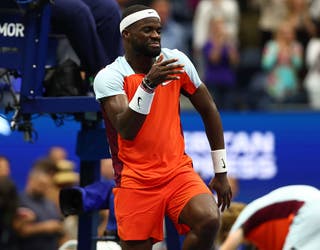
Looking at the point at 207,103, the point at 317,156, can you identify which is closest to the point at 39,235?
the point at 317,156

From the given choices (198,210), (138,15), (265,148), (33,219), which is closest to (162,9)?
(265,148)

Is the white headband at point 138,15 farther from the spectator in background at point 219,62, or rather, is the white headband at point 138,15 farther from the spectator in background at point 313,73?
the spectator in background at point 219,62

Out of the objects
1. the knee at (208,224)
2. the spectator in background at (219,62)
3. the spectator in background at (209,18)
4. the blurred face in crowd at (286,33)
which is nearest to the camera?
the knee at (208,224)

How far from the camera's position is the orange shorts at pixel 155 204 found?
8.07m

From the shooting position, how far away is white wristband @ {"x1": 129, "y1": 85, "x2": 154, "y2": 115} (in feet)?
25.0

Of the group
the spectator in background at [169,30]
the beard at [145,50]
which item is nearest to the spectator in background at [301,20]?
the spectator in background at [169,30]

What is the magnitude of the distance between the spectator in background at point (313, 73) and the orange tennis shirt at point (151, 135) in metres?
7.83

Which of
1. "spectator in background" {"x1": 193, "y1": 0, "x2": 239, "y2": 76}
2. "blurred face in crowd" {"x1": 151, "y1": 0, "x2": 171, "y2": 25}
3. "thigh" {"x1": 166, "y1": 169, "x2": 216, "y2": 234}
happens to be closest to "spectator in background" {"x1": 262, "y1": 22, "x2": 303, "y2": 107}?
"spectator in background" {"x1": 193, "y1": 0, "x2": 239, "y2": 76}

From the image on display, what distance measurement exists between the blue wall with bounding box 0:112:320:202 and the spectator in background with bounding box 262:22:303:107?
4.66 ft

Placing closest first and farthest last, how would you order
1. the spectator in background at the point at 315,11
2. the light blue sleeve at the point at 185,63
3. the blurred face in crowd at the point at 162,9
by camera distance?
the light blue sleeve at the point at 185,63
the blurred face in crowd at the point at 162,9
the spectator in background at the point at 315,11

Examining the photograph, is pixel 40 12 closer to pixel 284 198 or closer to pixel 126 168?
pixel 126 168

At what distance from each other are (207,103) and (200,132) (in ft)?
21.5

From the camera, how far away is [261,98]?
16188mm

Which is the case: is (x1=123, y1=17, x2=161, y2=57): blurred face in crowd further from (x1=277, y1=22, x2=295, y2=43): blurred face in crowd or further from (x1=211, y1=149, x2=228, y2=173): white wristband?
(x1=277, y1=22, x2=295, y2=43): blurred face in crowd
